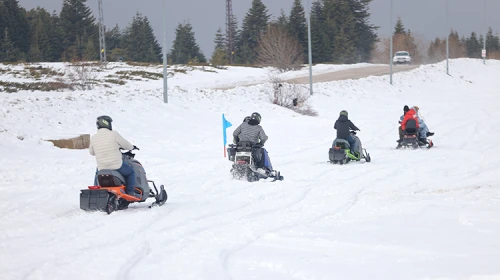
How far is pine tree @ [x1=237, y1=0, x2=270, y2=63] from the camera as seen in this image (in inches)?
3393

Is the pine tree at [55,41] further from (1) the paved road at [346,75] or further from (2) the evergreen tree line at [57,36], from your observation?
(1) the paved road at [346,75]

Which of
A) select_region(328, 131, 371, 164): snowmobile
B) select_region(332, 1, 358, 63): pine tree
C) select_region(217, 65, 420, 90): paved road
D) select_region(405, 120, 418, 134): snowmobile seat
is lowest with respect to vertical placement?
select_region(328, 131, 371, 164): snowmobile

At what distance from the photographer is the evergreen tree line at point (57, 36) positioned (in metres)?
67.7

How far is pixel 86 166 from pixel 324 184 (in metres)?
7.53

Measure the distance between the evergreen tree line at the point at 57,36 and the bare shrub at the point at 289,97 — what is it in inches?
1184

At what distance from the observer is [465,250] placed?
7391 millimetres

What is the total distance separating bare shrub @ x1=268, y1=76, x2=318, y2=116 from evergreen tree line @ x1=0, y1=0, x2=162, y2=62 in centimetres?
3007

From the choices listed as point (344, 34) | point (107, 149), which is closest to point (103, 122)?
point (107, 149)

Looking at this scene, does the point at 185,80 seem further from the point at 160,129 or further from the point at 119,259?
the point at 119,259

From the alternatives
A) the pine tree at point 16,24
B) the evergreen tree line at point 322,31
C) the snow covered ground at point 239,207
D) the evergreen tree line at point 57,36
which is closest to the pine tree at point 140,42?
the evergreen tree line at point 57,36

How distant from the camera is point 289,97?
37562mm

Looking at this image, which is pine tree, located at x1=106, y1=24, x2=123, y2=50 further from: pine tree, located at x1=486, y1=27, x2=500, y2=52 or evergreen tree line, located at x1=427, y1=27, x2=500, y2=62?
pine tree, located at x1=486, y1=27, x2=500, y2=52

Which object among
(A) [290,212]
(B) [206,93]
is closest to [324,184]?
(A) [290,212]

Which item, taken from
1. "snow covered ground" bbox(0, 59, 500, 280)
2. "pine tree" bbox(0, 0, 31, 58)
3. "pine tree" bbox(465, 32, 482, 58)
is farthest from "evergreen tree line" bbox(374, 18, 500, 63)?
"snow covered ground" bbox(0, 59, 500, 280)
